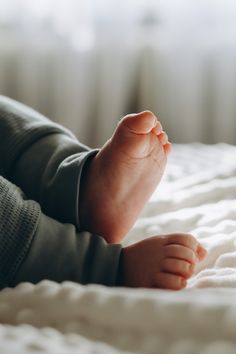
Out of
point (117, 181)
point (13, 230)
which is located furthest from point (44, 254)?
point (117, 181)

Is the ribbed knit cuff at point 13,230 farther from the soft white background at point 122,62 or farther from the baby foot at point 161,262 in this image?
the soft white background at point 122,62

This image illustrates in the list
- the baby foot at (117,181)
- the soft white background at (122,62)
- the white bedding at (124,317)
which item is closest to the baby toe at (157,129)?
the baby foot at (117,181)

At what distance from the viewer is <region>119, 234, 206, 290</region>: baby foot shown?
0.58 m

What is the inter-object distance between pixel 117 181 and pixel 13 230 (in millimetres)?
156

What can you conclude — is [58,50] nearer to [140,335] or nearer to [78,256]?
[78,256]

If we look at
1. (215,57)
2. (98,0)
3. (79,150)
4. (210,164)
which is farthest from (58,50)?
(79,150)

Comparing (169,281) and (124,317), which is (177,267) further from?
(124,317)

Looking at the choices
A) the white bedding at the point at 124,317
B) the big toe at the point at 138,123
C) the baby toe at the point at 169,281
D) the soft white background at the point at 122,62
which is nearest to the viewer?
the white bedding at the point at 124,317

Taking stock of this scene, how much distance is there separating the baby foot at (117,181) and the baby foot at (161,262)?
100 mm

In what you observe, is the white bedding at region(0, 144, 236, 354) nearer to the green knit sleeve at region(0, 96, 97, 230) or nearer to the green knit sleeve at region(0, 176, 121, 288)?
the green knit sleeve at region(0, 176, 121, 288)

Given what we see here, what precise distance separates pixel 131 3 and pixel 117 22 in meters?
0.05

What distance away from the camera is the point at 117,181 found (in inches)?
28.2

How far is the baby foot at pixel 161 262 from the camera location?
0.58 m

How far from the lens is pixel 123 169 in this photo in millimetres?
716
